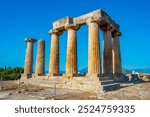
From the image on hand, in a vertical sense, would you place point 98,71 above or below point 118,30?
below

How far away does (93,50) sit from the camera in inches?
886

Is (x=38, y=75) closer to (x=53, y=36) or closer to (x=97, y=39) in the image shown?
(x=53, y=36)

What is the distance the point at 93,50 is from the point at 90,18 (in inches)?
164

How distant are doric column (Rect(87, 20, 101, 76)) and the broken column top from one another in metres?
0.90

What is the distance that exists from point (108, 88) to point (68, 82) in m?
5.51

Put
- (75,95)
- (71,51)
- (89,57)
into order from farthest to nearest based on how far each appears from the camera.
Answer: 1. (71,51)
2. (89,57)
3. (75,95)

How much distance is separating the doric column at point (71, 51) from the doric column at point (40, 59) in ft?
25.5

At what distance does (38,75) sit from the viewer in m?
30.4

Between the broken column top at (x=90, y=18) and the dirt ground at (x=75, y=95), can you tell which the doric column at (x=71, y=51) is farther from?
the dirt ground at (x=75, y=95)

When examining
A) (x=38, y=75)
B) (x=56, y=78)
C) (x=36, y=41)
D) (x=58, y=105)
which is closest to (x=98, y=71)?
(x=56, y=78)

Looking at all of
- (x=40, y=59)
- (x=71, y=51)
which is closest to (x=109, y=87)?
(x=71, y=51)

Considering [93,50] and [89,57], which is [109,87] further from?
[93,50]

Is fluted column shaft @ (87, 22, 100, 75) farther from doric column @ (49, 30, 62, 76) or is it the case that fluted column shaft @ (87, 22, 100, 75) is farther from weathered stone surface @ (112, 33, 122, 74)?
weathered stone surface @ (112, 33, 122, 74)

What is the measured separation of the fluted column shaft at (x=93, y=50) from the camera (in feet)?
72.4
